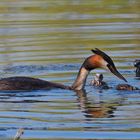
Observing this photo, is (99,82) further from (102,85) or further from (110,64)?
(110,64)

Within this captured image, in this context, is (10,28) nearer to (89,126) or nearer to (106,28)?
(106,28)

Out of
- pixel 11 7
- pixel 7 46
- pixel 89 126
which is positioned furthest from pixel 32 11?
pixel 89 126

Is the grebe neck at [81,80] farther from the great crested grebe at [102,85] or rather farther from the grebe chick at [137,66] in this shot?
the grebe chick at [137,66]

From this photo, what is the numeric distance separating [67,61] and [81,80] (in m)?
2.19

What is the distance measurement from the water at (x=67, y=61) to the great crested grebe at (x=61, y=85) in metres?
0.13

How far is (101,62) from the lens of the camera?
14.4 m

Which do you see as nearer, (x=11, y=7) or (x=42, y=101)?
(x=42, y=101)

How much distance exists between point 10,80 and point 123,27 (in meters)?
7.26

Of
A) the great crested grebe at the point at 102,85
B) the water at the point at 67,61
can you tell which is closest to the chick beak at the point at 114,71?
the great crested grebe at the point at 102,85

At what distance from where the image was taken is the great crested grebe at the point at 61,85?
14.1m

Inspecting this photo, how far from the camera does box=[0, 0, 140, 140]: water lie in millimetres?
10977

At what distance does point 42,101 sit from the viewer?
1305 cm

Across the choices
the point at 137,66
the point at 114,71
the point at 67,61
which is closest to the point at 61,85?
the point at 114,71

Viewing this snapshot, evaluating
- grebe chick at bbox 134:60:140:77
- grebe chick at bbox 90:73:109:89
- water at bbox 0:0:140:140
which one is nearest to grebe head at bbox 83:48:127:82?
grebe chick at bbox 90:73:109:89
